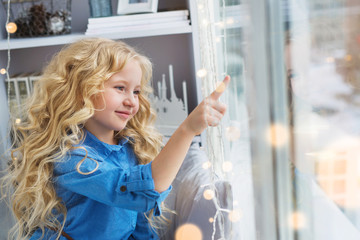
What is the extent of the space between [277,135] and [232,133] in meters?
0.26

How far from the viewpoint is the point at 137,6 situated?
58.0 inches

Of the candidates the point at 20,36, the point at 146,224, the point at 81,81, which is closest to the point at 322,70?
the point at 81,81

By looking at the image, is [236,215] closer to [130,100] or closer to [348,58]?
[130,100]

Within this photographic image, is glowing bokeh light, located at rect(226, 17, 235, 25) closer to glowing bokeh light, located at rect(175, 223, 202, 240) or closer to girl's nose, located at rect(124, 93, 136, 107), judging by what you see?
girl's nose, located at rect(124, 93, 136, 107)

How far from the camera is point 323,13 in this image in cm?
31

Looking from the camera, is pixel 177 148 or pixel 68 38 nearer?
pixel 177 148

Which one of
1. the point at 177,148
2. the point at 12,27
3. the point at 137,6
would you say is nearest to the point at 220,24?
the point at 177,148

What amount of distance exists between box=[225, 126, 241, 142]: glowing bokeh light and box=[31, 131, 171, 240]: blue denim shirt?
0.64 ft

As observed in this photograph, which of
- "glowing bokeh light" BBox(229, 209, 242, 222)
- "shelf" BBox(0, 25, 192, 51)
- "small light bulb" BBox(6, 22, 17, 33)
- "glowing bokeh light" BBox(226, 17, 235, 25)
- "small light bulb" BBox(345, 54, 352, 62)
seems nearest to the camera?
"small light bulb" BBox(345, 54, 352, 62)

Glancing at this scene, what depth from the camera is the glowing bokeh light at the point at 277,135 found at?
41 cm

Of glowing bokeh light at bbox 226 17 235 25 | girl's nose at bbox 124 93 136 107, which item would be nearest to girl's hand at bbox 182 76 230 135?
glowing bokeh light at bbox 226 17 235 25

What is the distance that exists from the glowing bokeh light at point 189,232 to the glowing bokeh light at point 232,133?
375 millimetres

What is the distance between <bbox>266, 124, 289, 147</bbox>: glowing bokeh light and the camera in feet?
1.36

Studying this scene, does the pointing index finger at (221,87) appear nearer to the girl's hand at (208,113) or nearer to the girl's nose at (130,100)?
the girl's hand at (208,113)
